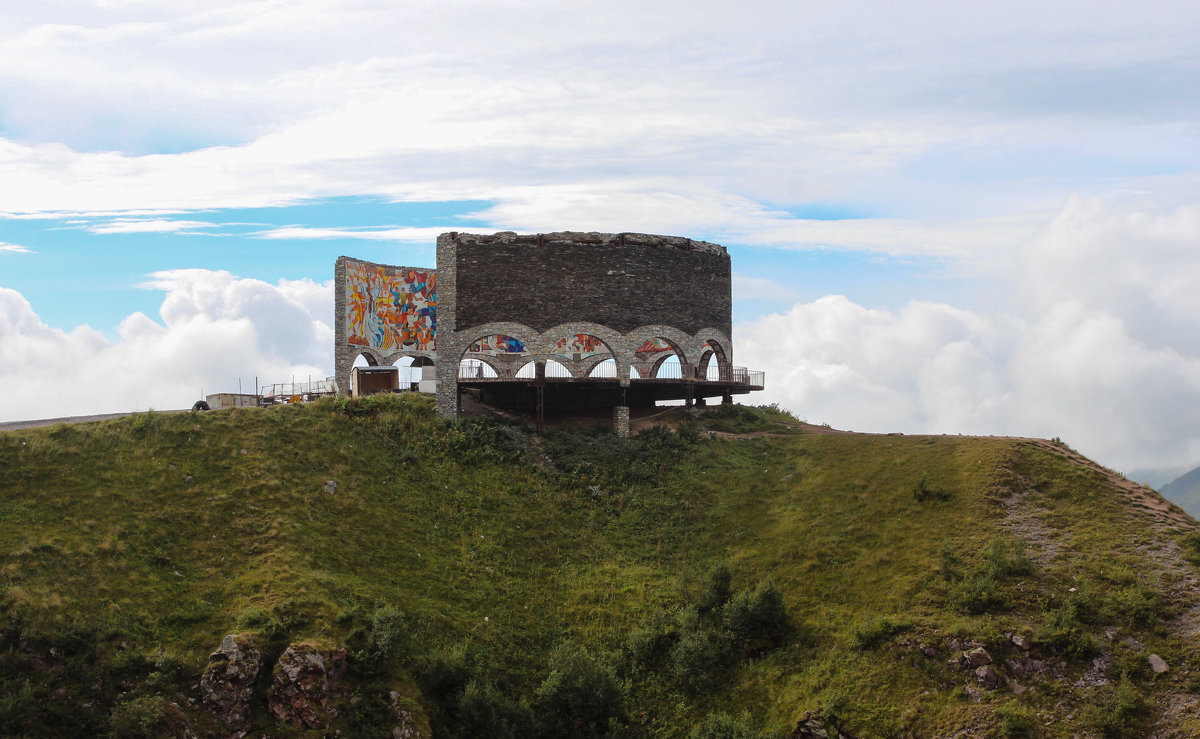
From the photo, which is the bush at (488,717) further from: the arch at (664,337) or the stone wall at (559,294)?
the arch at (664,337)

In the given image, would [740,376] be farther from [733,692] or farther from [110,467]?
[110,467]

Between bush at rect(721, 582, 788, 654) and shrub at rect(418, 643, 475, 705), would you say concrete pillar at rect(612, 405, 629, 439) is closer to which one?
bush at rect(721, 582, 788, 654)

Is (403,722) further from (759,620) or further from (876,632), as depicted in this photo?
(876,632)

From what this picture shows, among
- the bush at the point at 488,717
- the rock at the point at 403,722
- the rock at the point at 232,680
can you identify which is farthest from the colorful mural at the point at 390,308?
the bush at the point at 488,717

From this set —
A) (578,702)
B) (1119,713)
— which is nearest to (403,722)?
(578,702)

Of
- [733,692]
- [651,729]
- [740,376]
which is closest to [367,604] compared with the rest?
[651,729]

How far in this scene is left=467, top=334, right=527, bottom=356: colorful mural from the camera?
5353cm

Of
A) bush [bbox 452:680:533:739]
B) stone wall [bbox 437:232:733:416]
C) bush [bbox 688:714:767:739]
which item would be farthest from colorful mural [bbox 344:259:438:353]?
bush [bbox 688:714:767:739]

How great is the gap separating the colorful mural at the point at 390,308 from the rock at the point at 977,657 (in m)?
32.1

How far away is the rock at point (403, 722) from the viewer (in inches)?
1038

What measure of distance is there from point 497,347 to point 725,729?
30949 millimetres

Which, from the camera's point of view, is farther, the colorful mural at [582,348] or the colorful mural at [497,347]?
the colorful mural at [582,348]

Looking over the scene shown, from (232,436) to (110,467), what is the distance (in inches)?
178

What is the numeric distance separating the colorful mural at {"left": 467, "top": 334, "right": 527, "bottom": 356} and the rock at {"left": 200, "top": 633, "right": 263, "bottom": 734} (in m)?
27.6
